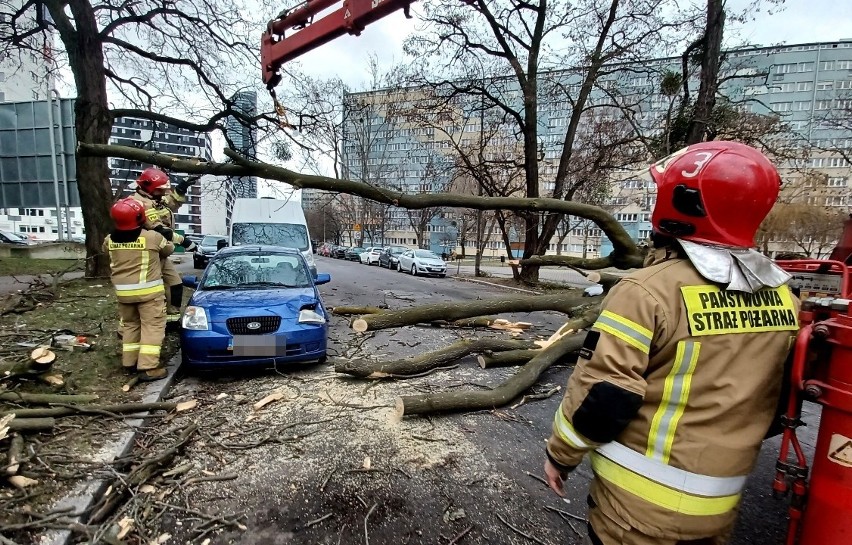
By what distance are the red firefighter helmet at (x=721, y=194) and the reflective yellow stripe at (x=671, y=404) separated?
0.42 m

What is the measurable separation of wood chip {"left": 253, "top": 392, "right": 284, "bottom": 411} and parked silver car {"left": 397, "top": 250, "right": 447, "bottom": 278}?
18.3 meters

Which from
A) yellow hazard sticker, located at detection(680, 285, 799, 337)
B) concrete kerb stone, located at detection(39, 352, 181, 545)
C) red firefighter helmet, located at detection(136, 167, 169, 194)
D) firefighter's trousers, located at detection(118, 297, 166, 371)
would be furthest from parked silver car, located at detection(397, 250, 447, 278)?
yellow hazard sticker, located at detection(680, 285, 799, 337)

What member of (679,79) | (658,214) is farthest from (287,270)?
(679,79)

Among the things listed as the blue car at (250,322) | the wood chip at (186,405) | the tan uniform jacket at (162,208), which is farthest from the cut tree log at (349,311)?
the wood chip at (186,405)

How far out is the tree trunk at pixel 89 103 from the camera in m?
9.60

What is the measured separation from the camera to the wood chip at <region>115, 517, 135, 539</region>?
236 centimetres

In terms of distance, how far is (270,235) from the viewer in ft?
38.1

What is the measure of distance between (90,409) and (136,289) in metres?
1.45

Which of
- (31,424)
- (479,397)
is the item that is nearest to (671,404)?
(479,397)

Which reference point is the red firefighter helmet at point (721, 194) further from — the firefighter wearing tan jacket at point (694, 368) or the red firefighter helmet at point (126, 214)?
the red firefighter helmet at point (126, 214)

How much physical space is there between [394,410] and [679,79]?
11684 millimetres

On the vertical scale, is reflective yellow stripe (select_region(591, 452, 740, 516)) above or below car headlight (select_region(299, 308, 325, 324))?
above

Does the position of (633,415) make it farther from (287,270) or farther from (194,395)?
(287,270)

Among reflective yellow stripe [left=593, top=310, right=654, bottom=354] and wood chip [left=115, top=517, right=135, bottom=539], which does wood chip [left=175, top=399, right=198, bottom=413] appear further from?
reflective yellow stripe [left=593, top=310, right=654, bottom=354]
